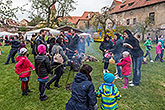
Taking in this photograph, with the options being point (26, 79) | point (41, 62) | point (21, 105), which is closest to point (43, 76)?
point (41, 62)

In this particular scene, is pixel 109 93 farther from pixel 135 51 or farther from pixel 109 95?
pixel 135 51

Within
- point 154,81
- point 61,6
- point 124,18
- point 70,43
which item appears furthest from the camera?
point 124,18

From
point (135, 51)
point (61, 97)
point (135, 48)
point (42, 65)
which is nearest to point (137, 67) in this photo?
point (135, 51)

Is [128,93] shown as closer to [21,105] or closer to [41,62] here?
[41,62]

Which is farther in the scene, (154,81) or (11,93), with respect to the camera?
(154,81)

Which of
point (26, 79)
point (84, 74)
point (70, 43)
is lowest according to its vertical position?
point (26, 79)

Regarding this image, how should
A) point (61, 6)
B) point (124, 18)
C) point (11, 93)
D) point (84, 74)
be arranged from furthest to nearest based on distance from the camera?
point (124, 18) → point (61, 6) → point (11, 93) → point (84, 74)

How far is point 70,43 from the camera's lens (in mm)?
6578

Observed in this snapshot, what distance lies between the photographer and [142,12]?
32469 millimetres

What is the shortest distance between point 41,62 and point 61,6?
26.7 meters

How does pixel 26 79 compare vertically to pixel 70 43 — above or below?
below

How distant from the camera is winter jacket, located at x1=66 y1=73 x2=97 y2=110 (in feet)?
7.36

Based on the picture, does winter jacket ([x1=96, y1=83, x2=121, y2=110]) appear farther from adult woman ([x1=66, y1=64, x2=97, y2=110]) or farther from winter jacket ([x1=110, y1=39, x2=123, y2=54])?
winter jacket ([x1=110, y1=39, x2=123, y2=54])

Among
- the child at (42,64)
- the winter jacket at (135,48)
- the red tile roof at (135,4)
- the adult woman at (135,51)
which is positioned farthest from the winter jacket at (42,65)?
the red tile roof at (135,4)
